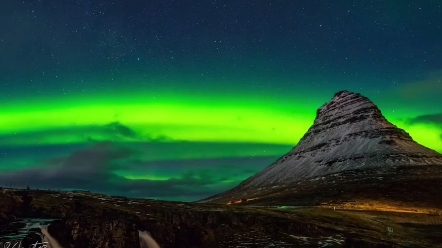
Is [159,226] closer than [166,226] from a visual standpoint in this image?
Yes

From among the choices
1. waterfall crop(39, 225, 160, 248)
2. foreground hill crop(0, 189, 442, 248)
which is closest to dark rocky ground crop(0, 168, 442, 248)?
foreground hill crop(0, 189, 442, 248)

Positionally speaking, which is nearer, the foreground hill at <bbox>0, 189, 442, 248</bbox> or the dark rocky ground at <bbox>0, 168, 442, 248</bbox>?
the foreground hill at <bbox>0, 189, 442, 248</bbox>

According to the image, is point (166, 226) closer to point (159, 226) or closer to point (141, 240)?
point (159, 226)

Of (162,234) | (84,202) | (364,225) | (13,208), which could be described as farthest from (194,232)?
(364,225)

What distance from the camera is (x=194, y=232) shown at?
78.1 metres

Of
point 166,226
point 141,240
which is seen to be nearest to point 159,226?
point 166,226

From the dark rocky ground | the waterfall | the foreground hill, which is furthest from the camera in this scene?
the dark rocky ground

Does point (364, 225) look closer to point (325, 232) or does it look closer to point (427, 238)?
point (427, 238)

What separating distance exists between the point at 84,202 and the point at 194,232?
2093 cm

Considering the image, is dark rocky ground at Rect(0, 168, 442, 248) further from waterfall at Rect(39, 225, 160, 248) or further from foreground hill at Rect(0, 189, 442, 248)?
waterfall at Rect(39, 225, 160, 248)

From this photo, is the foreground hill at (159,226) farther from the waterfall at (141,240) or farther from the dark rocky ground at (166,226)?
the waterfall at (141,240)

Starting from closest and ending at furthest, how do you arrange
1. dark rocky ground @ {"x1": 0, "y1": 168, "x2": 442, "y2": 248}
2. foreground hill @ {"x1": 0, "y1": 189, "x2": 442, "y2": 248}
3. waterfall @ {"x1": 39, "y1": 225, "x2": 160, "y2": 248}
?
waterfall @ {"x1": 39, "y1": 225, "x2": 160, "y2": 248} < foreground hill @ {"x1": 0, "y1": 189, "x2": 442, "y2": 248} < dark rocky ground @ {"x1": 0, "y1": 168, "x2": 442, "y2": 248}

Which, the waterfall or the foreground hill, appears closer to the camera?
the waterfall

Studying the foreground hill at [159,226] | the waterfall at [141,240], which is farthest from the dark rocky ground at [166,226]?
the waterfall at [141,240]
